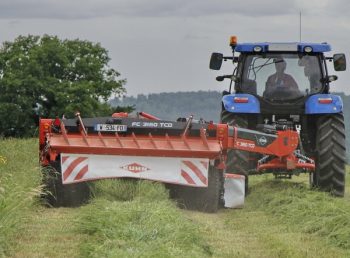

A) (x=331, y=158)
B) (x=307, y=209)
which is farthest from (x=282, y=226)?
(x=331, y=158)

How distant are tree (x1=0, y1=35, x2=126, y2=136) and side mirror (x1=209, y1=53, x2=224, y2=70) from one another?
1335 inches

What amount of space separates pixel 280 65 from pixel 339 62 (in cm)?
78

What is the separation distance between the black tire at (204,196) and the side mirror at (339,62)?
9.32 ft

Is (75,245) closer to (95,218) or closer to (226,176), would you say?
(95,218)

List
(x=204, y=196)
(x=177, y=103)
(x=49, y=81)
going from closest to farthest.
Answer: (x=204, y=196) < (x=49, y=81) < (x=177, y=103)

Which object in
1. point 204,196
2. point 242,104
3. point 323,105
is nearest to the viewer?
point 204,196

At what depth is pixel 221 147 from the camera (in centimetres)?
1028

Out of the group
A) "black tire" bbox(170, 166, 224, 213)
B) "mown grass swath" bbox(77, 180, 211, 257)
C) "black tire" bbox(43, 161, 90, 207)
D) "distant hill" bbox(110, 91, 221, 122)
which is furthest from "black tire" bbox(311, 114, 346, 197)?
"distant hill" bbox(110, 91, 221, 122)

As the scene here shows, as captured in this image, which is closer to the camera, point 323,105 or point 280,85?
point 323,105

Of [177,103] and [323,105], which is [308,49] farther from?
[177,103]

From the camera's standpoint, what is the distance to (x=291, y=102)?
12.3 meters

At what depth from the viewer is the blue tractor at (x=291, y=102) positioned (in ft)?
38.4

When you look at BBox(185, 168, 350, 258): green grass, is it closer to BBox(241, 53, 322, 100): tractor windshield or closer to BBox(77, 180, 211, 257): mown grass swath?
BBox(77, 180, 211, 257): mown grass swath

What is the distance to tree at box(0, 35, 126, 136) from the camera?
47.6 metres
